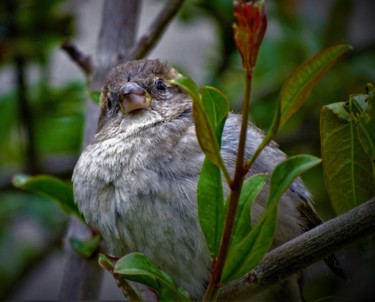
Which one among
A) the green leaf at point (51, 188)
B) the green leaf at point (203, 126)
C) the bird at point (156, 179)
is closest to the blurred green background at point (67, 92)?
the bird at point (156, 179)

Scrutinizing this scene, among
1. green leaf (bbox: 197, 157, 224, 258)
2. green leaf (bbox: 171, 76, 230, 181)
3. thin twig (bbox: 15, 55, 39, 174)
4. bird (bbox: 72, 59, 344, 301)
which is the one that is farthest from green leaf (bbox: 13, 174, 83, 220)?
green leaf (bbox: 171, 76, 230, 181)

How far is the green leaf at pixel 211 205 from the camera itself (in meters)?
1.52

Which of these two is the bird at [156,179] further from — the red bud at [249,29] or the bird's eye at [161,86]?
the red bud at [249,29]

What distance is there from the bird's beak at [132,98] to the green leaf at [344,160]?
1.00 metres

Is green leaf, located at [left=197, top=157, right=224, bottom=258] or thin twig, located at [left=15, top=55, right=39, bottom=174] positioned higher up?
green leaf, located at [left=197, top=157, right=224, bottom=258]

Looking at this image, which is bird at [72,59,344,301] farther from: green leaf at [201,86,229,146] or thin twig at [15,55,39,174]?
green leaf at [201,86,229,146]

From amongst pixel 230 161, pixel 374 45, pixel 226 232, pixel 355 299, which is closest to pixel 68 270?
pixel 230 161

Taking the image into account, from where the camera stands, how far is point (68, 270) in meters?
2.58

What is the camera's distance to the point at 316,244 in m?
1.54

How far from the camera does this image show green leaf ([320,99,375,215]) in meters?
1.66

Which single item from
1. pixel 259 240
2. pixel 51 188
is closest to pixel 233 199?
pixel 259 240

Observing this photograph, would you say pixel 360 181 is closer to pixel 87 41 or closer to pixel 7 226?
pixel 7 226

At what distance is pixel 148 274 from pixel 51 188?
36.5 inches

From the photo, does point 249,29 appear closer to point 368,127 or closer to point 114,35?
point 368,127
